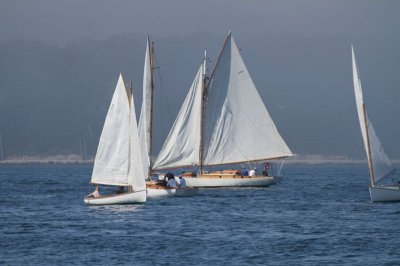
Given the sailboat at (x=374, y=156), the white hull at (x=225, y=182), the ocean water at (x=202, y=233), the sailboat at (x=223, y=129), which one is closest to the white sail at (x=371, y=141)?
the sailboat at (x=374, y=156)

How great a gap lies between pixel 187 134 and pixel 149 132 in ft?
29.2

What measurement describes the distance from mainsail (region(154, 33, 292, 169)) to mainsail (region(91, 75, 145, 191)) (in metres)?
25.3

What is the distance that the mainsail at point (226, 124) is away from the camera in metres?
102

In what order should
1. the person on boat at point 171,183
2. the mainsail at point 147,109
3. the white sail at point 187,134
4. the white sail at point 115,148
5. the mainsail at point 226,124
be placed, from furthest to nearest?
the mainsail at point 226,124 < the white sail at point 187,134 < the mainsail at point 147,109 < the person on boat at point 171,183 < the white sail at point 115,148

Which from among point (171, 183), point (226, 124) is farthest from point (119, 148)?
point (226, 124)

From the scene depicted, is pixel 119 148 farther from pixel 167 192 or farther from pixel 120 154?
pixel 167 192

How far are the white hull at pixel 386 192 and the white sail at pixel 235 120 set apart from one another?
2812 centimetres

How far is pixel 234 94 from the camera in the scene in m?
104

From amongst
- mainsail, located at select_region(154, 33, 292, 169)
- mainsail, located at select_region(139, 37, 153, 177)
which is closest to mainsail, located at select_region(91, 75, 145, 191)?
mainsail, located at select_region(139, 37, 153, 177)

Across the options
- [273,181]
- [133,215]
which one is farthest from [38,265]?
[273,181]

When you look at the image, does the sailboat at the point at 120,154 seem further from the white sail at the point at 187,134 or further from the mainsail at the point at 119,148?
the white sail at the point at 187,134

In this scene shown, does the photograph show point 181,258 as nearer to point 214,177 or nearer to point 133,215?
point 133,215

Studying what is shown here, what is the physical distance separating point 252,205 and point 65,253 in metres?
32.4

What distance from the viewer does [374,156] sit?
245 ft
